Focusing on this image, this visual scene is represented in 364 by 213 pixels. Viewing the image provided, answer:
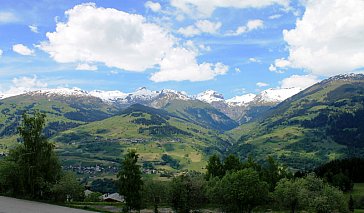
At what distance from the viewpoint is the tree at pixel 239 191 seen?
9819 cm

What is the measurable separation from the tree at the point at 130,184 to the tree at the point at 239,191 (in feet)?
101

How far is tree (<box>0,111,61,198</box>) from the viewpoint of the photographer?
247 feet

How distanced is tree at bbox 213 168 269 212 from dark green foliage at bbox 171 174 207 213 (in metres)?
5.25

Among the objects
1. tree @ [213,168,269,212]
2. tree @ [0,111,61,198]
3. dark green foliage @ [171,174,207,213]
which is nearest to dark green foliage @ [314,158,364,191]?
tree @ [213,168,269,212]

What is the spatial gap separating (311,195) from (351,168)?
99849 mm

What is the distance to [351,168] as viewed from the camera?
178m

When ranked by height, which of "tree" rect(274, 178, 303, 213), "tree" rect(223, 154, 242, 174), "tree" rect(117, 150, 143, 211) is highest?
"tree" rect(223, 154, 242, 174)

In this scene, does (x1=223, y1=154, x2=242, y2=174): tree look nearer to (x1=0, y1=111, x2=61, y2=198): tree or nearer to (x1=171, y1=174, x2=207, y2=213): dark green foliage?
(x1=171, y1=174, x2=207, y2=213): dark green foliage

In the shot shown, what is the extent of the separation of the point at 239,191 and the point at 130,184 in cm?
3405

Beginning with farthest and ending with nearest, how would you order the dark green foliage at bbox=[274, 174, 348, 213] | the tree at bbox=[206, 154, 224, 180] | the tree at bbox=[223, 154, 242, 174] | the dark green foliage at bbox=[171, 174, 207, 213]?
the tree at bbox=[223, 154, 242, 174], the tree at bbox=[206, 154, 224, 180], the dark green foliage at bbox=[171, 174, 207, 213], the dark green foliage at bbox=[274, 174, 348, 213]

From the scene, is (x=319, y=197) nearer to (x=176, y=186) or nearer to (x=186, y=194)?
(x=186, y=194)

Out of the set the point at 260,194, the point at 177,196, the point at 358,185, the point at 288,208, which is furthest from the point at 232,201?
the point at 358,185

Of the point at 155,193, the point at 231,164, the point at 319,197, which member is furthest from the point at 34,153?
the point at 231,164

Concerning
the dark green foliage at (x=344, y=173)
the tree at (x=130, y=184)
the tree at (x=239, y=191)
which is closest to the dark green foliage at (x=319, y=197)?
the tree at (x=239, y=191)
